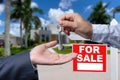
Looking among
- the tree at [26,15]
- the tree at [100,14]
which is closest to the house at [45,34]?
the tree at [100,14]

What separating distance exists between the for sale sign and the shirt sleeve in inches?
115

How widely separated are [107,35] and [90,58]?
10.2 feet

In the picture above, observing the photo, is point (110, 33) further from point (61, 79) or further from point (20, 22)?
point (20, 22)

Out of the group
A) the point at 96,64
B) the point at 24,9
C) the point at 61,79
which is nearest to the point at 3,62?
the point at 96,64

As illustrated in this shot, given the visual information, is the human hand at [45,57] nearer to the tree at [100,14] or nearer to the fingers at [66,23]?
the fingers at [66,23]

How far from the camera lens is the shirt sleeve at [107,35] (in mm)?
2273

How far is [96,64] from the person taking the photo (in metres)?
5.35

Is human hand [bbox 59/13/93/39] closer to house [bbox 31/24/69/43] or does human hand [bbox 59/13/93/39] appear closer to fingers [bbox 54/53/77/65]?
fingers [bbox 54/53/77/65]

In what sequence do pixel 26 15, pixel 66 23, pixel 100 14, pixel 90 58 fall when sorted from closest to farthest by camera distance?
pixel 66 23 → pixel 90 58 → pixel 26 15 → pixel 100 14

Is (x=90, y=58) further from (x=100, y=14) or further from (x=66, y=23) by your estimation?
(x=100, y=14)

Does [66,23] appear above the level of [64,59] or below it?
above

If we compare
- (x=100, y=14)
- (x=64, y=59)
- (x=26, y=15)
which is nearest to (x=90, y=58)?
(x=64, y=59)

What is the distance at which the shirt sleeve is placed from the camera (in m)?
2.27

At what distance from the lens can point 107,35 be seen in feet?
7.54
